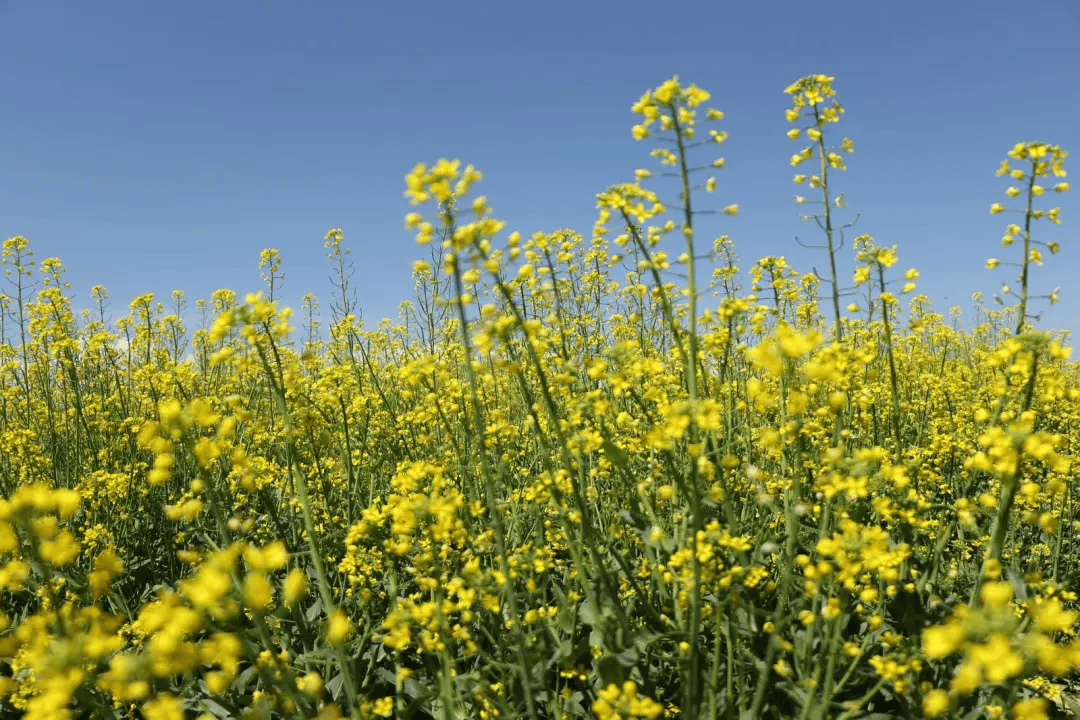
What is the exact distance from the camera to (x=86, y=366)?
27.4ft

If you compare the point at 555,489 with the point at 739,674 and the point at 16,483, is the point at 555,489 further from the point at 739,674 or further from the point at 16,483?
the point at 16,483

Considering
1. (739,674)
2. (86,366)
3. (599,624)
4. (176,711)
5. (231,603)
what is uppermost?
(86,366)

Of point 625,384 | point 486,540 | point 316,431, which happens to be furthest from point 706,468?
point 316,431

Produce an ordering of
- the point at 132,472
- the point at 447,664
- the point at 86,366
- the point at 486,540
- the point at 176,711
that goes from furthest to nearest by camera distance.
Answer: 1. the point at 86,366
2. the point at 132,472
3. the point at 486,540
4. the point at 447,664
5. the point at 176,711

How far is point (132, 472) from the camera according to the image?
5215mm

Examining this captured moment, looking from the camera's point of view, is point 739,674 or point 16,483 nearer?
point 739,674

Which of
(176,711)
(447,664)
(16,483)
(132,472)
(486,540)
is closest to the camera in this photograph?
(176,711)

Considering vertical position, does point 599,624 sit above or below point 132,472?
below

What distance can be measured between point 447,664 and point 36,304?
669 cm

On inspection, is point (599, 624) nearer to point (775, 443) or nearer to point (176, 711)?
point (775, 443)

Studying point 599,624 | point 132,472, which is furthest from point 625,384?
point 132,472

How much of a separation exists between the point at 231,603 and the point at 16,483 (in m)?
6.41

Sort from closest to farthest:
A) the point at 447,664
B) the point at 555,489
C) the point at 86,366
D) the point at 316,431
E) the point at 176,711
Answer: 1. the point at 176,711
2. the point at 447,664
3. the point at 555,489
4. the point at 316,431
5. the point at 86,366

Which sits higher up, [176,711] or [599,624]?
[176,711]
